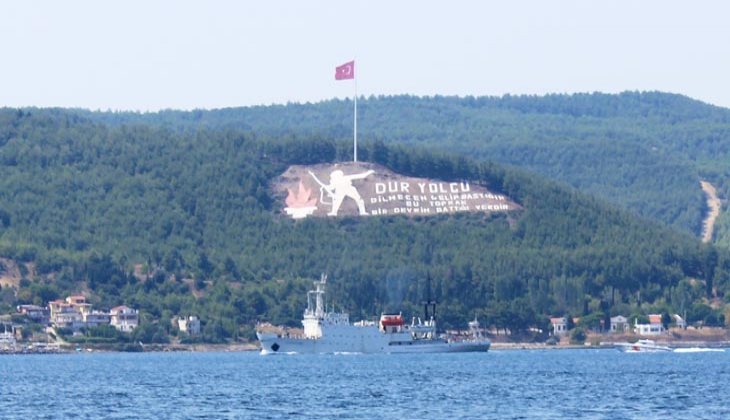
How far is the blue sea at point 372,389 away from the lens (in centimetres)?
10706

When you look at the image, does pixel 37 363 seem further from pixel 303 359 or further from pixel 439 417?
pixel 439 417

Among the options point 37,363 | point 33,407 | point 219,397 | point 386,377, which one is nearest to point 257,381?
point 386,377

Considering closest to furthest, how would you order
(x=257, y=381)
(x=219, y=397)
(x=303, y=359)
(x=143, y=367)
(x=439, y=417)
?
(x=439, y=417), (x=219, y=397), (x=257, y=381), (x=143, y=367), (x=303, y=359)

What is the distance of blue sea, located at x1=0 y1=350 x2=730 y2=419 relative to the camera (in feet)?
351

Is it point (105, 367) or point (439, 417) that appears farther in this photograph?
point (105, 367)

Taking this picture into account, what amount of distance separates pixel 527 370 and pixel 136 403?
5153 centimetres

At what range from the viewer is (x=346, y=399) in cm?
11875

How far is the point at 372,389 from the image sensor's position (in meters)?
129

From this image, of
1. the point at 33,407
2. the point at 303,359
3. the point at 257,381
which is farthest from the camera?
the point at 303,359

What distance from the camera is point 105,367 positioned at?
179 meters

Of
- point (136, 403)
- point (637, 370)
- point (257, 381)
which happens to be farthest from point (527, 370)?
point (136, 403)

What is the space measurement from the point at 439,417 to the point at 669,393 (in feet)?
74.9

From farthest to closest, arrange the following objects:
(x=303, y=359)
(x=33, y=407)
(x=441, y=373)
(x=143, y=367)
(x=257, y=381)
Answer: (x=303, y=359)
(x=143, y=367)
(x=441, y=373)
(x=257, y=381)
(x=33, y=407)

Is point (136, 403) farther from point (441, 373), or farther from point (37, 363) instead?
point (37, 363)
